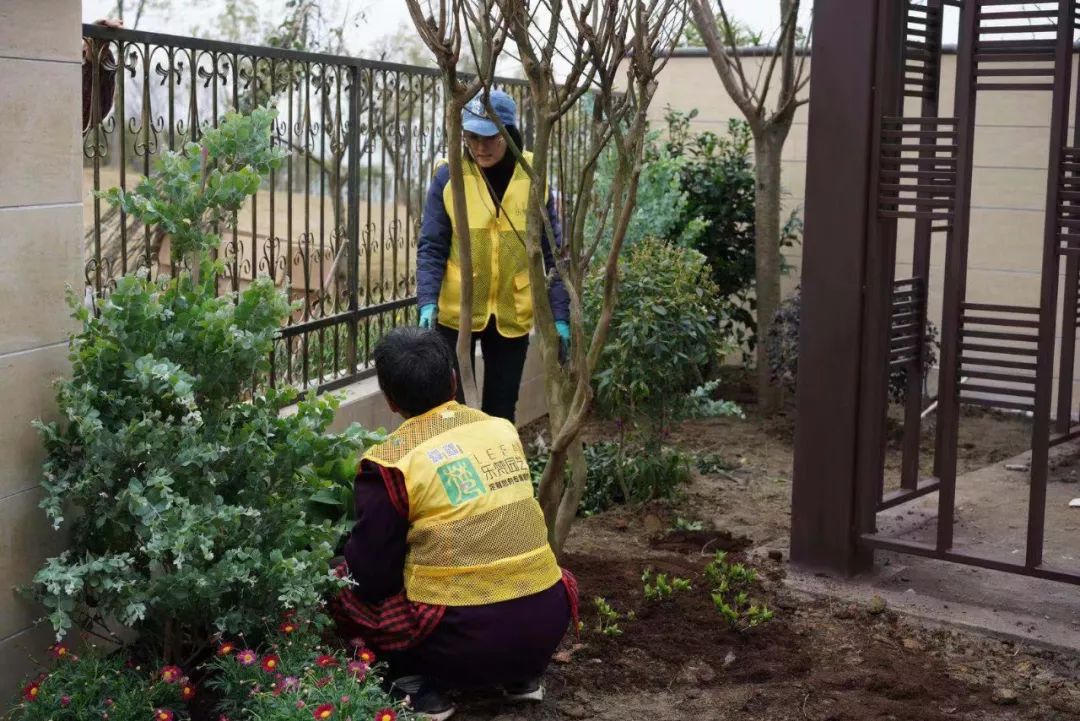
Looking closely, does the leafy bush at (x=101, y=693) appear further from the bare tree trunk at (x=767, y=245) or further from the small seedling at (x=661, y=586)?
the bare tree trunk at (x=767, y=245)

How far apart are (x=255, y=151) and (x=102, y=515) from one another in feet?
3.32

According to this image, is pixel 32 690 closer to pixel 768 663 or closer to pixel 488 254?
pixel 768 663

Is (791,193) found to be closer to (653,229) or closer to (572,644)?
(653,229)

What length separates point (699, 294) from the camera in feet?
21.4

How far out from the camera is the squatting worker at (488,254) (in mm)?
5219

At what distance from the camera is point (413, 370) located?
3.68 metres

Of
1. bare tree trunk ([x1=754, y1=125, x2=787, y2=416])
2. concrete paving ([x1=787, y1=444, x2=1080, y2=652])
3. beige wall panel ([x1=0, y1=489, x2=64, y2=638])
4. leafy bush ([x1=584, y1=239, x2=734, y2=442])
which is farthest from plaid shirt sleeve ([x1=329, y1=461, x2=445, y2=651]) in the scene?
bare tree trunk ([x1=754, y1=125, x2=787, y2=416])

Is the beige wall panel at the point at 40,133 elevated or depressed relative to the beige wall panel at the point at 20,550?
elevated

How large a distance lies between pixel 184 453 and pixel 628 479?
3335 mm

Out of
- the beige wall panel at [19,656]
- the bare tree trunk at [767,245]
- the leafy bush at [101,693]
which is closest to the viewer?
the leafy bush at [101,693]

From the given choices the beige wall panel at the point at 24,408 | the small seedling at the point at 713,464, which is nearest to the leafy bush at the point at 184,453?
the beige wall panel at the point at 24,408

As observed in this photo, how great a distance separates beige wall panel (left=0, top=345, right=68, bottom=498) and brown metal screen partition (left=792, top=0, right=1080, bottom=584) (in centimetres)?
282

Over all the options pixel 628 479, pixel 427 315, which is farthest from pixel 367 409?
pixel 628 479

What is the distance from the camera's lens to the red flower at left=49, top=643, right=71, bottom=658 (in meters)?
3.39
